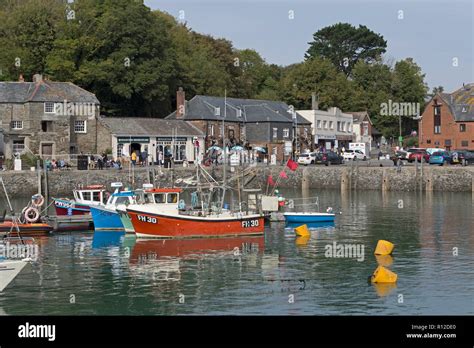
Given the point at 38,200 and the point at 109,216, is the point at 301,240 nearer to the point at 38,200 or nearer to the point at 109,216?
the point at 109,216

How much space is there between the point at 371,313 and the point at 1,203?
4217 centimetres

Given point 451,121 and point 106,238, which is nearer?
point 106,238

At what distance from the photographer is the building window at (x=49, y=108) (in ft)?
262

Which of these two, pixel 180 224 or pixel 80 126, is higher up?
pixel 80 126

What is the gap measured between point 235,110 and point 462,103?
3114 cm

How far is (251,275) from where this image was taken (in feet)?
119

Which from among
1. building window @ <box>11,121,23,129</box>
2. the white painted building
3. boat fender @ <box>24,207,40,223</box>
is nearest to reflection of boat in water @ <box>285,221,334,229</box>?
boat fender @ <box>24,207,40,223</box>

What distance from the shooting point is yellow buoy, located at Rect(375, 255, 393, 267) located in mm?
38938

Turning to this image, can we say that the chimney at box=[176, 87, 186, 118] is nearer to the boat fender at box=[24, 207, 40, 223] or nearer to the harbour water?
the harbour water

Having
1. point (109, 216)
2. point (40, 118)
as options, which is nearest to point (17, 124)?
point (40, 118)

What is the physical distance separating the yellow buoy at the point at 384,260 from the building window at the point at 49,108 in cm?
4682

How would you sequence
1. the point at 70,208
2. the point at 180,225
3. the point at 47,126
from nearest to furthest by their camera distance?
the point at 180,225 → the point at 70,208 → the point at 47,126
